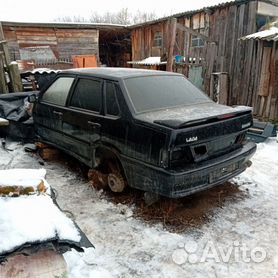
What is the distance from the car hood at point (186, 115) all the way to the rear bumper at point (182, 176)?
1.64ft

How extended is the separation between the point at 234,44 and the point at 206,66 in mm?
1297

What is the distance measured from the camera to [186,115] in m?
3.30

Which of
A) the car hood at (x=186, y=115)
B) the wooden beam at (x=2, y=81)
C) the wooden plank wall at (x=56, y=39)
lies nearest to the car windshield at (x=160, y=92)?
the car hood at (x=186, y=115)

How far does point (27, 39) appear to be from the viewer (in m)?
14.1

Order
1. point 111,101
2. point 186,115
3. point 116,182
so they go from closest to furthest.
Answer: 1. point 186,115
2. point 111,101
3. point 116,182

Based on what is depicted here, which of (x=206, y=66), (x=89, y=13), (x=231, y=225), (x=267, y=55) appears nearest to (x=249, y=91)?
(x=267, y=55)

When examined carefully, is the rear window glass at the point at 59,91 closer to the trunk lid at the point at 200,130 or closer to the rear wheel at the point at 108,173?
the rear wheel at the point at 108,173

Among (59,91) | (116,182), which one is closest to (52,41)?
(59,91)

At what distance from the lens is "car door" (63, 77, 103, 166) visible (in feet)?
12.9

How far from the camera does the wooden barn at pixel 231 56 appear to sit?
8.34 metres

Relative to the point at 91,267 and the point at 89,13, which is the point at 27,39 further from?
the point at 89,13

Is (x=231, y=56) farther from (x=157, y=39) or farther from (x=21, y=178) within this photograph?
(x=21, y=178)

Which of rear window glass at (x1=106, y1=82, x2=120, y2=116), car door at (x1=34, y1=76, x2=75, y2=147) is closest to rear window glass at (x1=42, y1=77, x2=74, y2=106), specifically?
car door at (x1=34, y1=76, x2=75, y2=147)

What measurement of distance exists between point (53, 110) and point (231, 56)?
6677 mm
